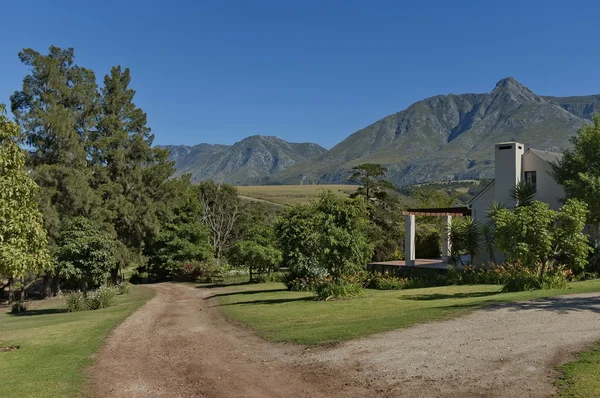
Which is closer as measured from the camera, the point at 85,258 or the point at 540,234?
the point at 540,234

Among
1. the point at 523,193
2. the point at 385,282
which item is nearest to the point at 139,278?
the point at 385,282

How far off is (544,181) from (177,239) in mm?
32054

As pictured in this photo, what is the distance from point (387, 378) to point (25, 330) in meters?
14.4

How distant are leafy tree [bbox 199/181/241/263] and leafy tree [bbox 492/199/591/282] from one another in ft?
153

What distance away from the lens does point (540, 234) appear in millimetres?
18094

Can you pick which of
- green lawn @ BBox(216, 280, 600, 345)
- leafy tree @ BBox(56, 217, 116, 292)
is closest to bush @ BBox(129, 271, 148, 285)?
leafy tree @ BBox(56, 217, 116, 292)

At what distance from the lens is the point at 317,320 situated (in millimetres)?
15234

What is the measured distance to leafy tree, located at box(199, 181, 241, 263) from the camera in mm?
62406

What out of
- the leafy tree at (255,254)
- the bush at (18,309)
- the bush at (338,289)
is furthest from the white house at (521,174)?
the bush at (18,309)

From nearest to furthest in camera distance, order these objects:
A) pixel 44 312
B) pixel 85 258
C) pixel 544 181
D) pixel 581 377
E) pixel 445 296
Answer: pixel 581 377 → pixel 445 296 → pixel 44 312 → pixel 85 258 → pixel 544 181

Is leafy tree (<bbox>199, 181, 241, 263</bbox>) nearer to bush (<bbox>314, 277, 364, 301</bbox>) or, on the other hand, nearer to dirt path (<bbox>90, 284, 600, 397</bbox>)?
bush (<bbox>314, 277, 364, 301</bbox>)

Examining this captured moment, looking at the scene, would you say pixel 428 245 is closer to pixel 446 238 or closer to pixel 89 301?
pixel 446 238

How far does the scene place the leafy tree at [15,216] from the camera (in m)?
12.0

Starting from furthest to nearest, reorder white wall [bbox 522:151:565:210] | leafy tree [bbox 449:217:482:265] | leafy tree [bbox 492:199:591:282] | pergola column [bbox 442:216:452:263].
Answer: pergola column [bbox 442:216:452:263] → white wall [bbox 522:151:565:210] → leafy tree [bbox 449:217:482:265] → leafy tree [bbox 492:199:591:282]
